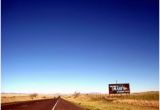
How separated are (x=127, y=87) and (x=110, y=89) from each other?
255 inches

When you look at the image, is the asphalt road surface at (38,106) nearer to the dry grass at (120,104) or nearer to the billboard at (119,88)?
the dry grass at (120,104)

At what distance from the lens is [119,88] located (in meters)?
90.8

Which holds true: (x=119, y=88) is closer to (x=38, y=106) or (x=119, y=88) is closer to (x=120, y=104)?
(x=120, y=104)

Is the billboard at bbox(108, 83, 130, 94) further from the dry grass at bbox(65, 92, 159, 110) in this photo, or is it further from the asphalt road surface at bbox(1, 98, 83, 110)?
the asphalt road surface at bbox(1, 98, 83, 110)

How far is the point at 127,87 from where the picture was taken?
3563 inches

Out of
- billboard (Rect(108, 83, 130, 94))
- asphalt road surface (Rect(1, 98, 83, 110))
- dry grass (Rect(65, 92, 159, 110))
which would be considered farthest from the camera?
billboard (Rect(108, 83, 130, 94))

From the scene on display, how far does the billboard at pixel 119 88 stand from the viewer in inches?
3556

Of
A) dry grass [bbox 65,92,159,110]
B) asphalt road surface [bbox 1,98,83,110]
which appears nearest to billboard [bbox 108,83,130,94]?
dry grass [bbox 65,92,159,110]

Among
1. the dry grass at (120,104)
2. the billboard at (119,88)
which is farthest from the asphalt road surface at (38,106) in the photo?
the billboard at (119,88)

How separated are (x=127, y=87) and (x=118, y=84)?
3556mm

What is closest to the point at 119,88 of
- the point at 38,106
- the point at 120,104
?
the point at 120,104

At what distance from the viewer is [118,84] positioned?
91500mm

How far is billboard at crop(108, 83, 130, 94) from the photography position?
296ft

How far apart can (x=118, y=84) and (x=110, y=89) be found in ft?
12.1
